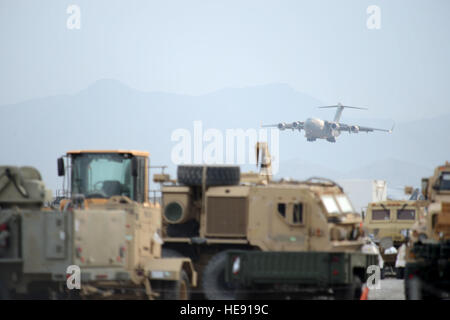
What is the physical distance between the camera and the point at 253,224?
20469 millimetres

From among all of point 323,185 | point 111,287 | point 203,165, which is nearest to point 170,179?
point 203,165

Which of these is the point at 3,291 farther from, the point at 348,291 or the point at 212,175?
the point at 348,291

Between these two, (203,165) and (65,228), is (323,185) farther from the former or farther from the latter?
(65,228)

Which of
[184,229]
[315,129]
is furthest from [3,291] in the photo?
[315,129]

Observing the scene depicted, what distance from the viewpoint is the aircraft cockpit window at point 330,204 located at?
2006 centimetres

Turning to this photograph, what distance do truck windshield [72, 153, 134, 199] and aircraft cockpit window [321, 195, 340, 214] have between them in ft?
12.4

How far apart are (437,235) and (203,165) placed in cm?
493

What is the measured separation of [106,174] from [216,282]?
10.3ft

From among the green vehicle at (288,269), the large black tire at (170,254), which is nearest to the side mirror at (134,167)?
the large black tire at (170,254)

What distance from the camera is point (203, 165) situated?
21.1 metres

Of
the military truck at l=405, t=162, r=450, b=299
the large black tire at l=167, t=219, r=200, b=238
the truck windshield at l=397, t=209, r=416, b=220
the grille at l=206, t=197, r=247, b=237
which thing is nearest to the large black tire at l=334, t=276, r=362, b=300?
the military truck at l=405, t=162, r=450, b=299

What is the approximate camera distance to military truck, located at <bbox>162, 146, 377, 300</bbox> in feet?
63.8

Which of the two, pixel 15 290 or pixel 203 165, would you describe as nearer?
pixel 15 290

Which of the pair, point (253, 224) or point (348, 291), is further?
point (253, 224)
